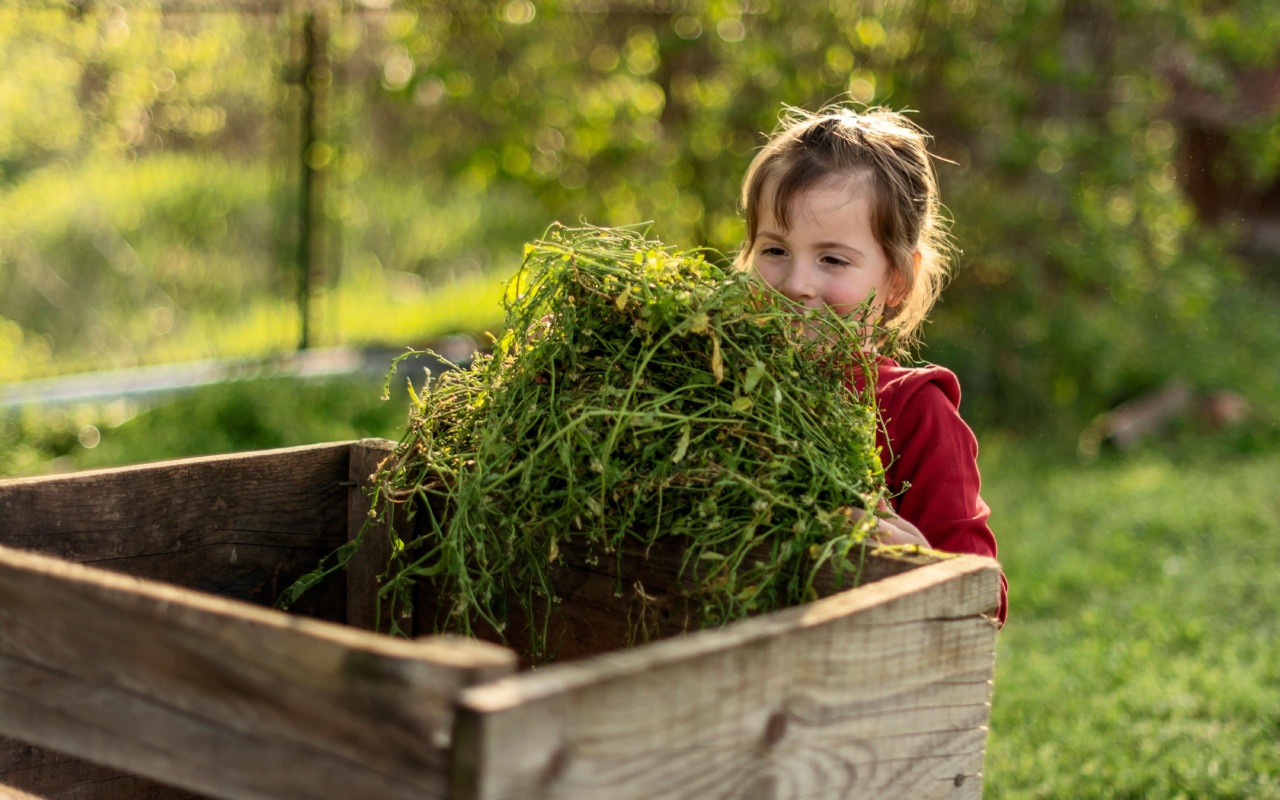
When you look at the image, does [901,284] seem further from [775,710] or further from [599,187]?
[599,187]

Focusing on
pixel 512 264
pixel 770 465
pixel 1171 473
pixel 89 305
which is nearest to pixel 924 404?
pixel 770 465

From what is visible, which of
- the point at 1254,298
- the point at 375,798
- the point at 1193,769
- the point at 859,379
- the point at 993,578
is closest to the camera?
the point at 375,798

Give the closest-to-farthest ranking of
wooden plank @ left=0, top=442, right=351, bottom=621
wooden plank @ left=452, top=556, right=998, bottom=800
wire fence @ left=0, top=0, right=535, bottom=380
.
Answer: wooden plank @ left=452, top=556, right=998, bottom=800, wooden plank @ left=0, top=442, right=351, bottom=621, wire fence @ left=0, top=0, right=535, bottom=380

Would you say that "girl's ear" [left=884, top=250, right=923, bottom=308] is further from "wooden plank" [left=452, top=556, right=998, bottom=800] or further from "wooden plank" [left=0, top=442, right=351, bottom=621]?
"wooden plank" [left=0, top=442, right=351, bottom=621]

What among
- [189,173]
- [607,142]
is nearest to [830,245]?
[607,142]

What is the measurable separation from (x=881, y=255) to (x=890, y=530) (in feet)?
2.73

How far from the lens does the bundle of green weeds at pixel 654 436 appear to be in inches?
65.6

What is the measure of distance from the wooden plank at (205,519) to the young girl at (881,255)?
0.95 m

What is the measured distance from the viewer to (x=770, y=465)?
1.68m

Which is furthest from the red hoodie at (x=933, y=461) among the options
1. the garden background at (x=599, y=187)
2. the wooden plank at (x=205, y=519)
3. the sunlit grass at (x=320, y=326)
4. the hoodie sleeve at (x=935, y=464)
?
the sunlit grass at (x=320, y=326)

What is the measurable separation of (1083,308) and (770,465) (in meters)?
6.89

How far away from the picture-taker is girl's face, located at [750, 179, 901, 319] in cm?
240

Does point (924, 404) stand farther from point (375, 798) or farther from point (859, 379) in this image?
point (375, 798)

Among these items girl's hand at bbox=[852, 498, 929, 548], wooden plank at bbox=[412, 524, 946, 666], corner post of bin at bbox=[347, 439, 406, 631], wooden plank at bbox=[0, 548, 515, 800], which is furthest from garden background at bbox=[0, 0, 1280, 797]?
wooden plank at bbox=[0, 548, 515, 800]
